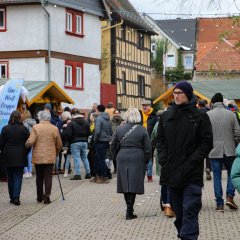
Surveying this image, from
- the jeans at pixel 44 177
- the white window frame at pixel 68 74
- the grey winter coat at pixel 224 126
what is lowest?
the jeans at pixel 44 177

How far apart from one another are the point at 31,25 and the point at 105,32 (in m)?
8.94

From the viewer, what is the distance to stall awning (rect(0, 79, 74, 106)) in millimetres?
22945

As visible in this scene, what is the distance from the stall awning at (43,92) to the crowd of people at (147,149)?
2320 millimetres

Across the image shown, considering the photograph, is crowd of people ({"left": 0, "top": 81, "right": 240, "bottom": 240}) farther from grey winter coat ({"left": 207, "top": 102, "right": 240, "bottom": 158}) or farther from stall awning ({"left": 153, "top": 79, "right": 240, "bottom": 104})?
stall awning ({"left": 153, "top": 79, "right": 240, "bottom": 104})

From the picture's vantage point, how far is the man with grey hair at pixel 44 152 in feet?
45.4

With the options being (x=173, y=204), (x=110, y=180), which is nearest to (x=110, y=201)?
(x=110, y=180)

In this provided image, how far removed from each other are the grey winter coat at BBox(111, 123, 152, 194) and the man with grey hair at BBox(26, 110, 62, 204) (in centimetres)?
214

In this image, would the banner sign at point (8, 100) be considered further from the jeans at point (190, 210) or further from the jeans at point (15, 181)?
the jeans at point (190, 210)

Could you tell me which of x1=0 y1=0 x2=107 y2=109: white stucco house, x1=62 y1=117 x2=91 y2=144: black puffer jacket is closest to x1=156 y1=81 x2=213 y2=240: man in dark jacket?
x1=62 y1=117 x2=91 y2=144: black puffer jacket

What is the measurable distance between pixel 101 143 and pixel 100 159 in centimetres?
38

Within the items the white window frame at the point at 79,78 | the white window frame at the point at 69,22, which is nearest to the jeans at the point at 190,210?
the white window frame at the point at 69,22

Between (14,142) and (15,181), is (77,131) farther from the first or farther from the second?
(15,181)

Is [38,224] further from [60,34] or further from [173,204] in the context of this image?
[60,34]

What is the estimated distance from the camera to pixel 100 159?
17.8 m
